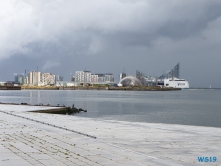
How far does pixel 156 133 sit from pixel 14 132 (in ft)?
26.2

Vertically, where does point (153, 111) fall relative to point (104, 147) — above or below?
below

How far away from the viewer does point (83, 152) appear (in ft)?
42.5

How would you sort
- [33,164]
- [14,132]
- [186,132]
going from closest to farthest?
[33,164]
[14,132]
[186,132]

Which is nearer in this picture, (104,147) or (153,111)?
(104,147)

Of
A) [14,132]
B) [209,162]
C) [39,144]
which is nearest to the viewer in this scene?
[209,162]

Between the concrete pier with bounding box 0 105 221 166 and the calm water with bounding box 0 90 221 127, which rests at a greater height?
the concrete pier with bounding box 0 105 221 166

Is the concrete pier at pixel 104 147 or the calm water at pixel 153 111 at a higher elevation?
the concrete pier at pixel 104 147

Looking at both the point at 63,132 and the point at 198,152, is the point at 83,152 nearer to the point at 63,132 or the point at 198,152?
the point at 198,152

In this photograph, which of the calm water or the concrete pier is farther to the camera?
the calm water

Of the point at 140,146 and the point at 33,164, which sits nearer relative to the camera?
the point at 33,164

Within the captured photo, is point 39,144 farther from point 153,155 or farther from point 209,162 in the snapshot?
point 209,162

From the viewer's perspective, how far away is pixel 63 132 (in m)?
18.8

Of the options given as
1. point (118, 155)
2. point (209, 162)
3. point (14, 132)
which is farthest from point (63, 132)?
point (209, 162)

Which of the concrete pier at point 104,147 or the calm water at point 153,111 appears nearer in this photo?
the concrete pier at point 104,147
